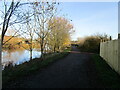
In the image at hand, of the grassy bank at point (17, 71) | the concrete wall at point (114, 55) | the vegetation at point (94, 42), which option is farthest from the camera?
the vegetation at point (94, 42)

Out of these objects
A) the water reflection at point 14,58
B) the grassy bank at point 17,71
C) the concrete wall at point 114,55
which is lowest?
the water reflection at point 14,58

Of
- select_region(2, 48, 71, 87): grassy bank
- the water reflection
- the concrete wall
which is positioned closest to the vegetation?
the water reflection

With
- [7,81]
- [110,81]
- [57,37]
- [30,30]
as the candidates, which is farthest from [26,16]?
[57,37]

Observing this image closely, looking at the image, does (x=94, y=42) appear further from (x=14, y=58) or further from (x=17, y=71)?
(x=17, y=71)

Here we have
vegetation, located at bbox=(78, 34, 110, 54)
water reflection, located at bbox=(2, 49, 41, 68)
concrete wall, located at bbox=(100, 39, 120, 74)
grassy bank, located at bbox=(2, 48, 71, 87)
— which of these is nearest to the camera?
grassy bank, located at bbox=(2, 48, 71, 87)

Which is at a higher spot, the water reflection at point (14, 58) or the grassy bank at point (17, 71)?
the grassy bank at point (17, 71)

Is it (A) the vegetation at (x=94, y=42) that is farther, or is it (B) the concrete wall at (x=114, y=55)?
(A) the vegetation at (x=94, y=42)

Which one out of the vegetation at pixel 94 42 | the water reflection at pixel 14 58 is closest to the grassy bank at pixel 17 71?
the water reflection at pixel 14 58

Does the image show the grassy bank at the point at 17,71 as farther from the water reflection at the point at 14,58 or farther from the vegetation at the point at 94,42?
the vegetation at the point at 94,42

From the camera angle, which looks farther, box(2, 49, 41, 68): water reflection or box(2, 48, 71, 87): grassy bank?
box(2, 49, 41, 68): water reflection

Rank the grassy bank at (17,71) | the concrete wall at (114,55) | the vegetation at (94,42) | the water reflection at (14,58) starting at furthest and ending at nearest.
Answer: the vegetation at (94,42) < the water reflection at (14,58) < the concrete wall at (114,55) < the grassy bank at (17,71)

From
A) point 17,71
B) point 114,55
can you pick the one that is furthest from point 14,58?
point 114,55

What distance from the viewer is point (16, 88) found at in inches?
190

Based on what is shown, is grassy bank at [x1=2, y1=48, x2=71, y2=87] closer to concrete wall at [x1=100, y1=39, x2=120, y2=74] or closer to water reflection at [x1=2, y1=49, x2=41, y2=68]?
water reflection at [x1=2, y1=49, x2=41, y2=68]
